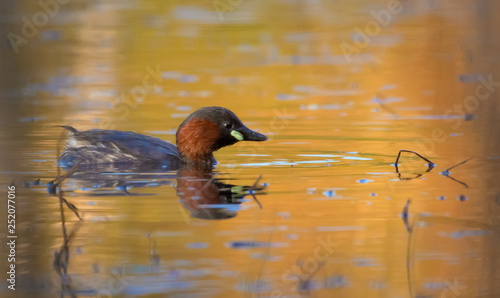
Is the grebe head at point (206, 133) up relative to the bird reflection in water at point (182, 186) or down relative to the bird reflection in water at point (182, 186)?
up

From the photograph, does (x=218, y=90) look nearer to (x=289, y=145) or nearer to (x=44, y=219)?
(x=289, y=145)

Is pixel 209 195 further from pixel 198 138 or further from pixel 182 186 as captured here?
pixel 198 138

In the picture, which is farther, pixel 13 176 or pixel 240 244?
pixel 13 176

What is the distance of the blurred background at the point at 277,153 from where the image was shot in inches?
236

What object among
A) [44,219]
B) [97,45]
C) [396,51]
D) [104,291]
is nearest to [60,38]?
[97,45]

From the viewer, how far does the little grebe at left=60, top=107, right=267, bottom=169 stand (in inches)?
385

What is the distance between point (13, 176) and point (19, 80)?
7.63 m

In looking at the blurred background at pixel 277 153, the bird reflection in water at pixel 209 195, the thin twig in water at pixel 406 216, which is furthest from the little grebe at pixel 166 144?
the thin twig in water at pixel 406 216

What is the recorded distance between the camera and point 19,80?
650 inches

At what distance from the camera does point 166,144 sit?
10.1m

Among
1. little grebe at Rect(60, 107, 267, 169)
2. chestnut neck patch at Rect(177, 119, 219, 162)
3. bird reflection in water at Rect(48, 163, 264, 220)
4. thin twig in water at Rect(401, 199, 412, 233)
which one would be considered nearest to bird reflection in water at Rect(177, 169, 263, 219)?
bird reflection in water at Rect(48, 163, 264, 220)

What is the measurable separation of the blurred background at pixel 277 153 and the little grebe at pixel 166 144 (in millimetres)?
257

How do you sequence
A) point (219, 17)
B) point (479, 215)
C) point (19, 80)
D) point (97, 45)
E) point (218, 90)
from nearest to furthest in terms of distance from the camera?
1. point (479, 215)
2. point (218, 90)
3. point (19, 80)
4. point (97, 45)
5. point (219, 17)

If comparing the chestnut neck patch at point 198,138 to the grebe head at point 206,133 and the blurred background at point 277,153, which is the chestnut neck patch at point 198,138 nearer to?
the grebe head at point 206,133
